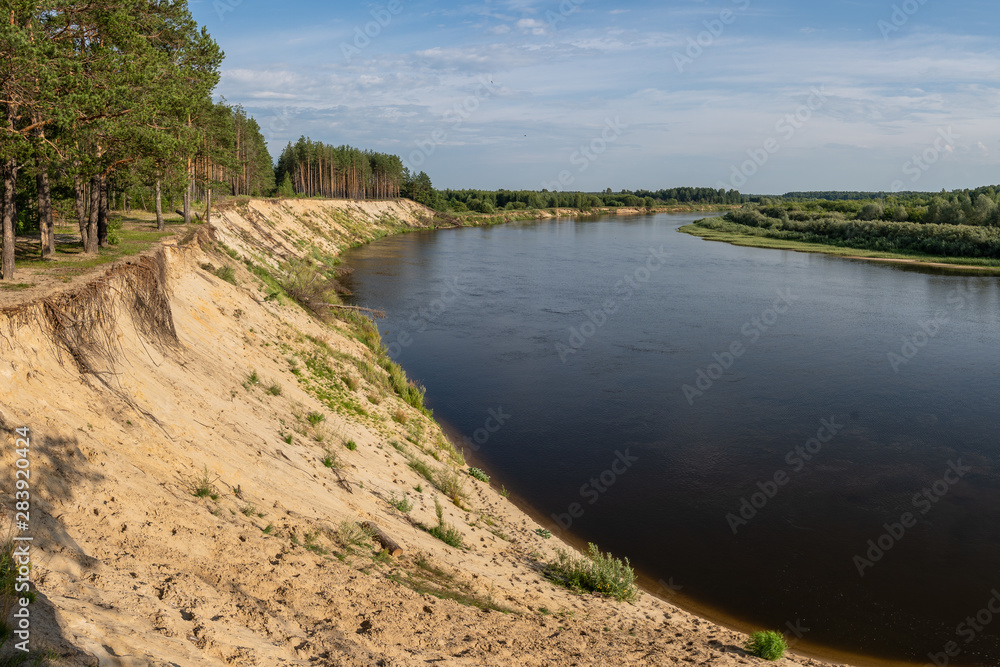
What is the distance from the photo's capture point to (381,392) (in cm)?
1911

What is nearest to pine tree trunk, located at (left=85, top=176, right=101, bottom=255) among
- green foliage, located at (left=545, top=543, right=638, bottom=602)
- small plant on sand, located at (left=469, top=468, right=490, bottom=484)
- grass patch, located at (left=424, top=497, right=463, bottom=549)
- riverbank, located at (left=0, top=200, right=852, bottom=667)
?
riverbank, located at (left=0, top=200, right=852, bottom=667)

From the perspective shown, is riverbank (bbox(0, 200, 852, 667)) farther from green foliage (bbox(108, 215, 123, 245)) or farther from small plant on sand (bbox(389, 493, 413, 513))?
green foliage (bbox(108, 215, 123, 245))

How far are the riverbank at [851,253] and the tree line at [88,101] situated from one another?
6783 cm

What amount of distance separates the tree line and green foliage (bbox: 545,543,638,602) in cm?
1275

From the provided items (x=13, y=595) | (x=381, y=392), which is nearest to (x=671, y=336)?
(x=381, y=392)

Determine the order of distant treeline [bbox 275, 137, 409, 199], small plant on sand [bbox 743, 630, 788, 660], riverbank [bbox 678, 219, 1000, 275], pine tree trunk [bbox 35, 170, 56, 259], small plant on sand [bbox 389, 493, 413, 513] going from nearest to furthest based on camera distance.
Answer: small plant on sand [bbox 743, 630, 788, 660], small plant on sand [bbox 389, 493, 413, 513], pine tree trunk [bbox 35, 170, 56, 259], riverbank [bbox 678, 219, 1000, 275], distant treeline [bbox 275, 137, 409, 199]

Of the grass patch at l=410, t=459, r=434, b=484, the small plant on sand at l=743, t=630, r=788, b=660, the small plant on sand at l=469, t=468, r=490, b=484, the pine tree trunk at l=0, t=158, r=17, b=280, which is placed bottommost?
the small plant on sand at l=743, t=630, r=788, b=660

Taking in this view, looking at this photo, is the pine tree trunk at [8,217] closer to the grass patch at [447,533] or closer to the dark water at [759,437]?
the grass patch at [447,533]

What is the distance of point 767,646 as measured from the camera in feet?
31.8

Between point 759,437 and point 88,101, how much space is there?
19522 mm

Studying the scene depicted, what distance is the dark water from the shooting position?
1252cm

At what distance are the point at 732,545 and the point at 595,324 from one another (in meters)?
20.8

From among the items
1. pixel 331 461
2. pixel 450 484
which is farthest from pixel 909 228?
pixel 331 461

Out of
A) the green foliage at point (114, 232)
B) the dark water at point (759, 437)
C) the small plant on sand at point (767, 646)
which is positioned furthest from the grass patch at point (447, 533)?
the green foliage at point (114, 232)
